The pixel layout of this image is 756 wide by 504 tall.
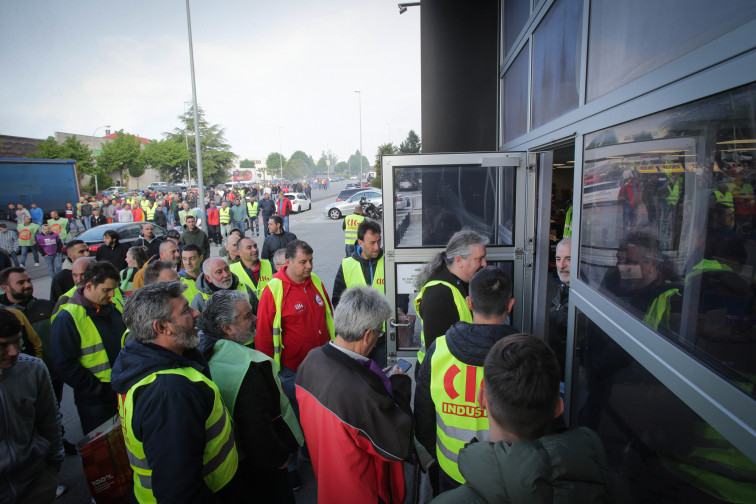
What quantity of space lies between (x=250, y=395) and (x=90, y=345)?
1.86 m

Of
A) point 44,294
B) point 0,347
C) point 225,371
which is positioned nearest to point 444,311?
point 225,371

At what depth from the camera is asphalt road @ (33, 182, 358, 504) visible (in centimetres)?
340

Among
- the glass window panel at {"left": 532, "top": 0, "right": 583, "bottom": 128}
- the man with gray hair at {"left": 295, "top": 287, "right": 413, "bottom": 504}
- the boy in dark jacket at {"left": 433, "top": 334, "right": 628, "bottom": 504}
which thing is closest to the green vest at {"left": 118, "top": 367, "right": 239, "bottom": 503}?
the man with gray hair at {"left": 295, "top": 287, "right": 413, "bottom": 504}

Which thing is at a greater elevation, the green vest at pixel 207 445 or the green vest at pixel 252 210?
the green vest at pixel 252 210

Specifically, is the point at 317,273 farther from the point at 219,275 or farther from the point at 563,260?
Result: the point at 563,260

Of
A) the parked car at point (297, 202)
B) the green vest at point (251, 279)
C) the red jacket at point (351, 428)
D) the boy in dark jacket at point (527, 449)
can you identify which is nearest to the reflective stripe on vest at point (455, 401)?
the red jacket at point (351, 428)

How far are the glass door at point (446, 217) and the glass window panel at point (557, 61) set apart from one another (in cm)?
59

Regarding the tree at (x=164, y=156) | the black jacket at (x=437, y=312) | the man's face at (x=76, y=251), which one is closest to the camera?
the black jacket at (x=437, y=312)

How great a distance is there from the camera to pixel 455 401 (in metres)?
2.02

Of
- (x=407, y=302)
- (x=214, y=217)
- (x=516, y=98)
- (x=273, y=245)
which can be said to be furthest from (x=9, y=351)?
(x=214, y=217)

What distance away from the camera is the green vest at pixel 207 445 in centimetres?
192

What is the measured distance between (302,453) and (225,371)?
6.46ft

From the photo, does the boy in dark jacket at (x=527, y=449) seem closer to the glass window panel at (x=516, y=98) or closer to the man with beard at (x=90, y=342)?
the man with beard at (x=90, y=342)

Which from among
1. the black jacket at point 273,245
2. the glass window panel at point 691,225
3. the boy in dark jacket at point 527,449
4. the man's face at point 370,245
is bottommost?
the black jacket at point 273,245
